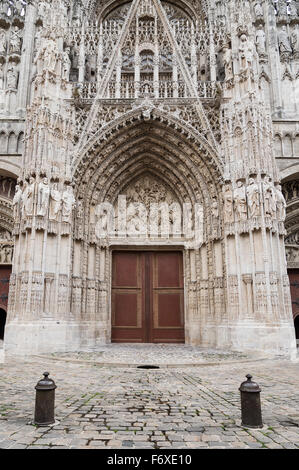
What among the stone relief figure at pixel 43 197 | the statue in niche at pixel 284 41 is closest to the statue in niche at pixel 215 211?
the stone relief figure at pixel 43 197

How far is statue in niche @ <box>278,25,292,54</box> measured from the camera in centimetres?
1659

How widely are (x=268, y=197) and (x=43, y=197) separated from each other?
25.8 ft

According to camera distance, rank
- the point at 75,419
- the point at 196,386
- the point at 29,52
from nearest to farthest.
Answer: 1. the point at 75,419
2. the point at 196,386
3. the point at 29,52

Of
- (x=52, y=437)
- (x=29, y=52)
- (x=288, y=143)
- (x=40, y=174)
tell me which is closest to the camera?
(x=52, y=437)

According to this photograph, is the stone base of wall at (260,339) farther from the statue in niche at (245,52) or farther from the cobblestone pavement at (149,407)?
the statue in niche at (245,52)

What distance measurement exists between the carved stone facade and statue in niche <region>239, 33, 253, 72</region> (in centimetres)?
5

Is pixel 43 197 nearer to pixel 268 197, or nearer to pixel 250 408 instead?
pixel 268 197

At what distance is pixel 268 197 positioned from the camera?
11781 mm

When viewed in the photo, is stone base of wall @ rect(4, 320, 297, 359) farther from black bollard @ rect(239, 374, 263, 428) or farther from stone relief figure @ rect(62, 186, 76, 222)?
black bollard @ rect(239, 374, 263, 428)

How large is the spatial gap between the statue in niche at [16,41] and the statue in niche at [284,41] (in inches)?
509

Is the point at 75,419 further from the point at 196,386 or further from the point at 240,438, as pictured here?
the point at 196,386

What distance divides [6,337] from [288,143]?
13.7 meters

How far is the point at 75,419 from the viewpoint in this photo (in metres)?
4.28
